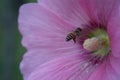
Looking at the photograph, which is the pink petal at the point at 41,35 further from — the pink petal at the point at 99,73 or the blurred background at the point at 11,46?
the blurred background at the point at 11,46

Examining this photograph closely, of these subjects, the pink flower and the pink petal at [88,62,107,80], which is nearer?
the pink petal at [88,62,107,80]

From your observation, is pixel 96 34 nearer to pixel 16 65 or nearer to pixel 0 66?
pixel 16 65

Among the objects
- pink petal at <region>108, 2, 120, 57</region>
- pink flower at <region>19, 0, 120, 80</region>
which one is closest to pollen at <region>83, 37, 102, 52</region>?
pink flower at <region>19, 0, 120, 80</region>

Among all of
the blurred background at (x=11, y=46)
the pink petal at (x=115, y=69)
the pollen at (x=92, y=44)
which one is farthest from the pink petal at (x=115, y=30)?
the blurred background at (x=11, y=46)

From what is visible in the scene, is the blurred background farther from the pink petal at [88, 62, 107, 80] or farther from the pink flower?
the pink petal at [88, 62, 107, 80]

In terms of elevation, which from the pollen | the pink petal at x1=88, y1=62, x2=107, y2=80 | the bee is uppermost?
the bee
